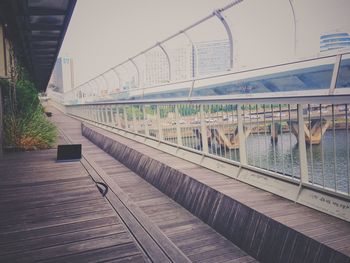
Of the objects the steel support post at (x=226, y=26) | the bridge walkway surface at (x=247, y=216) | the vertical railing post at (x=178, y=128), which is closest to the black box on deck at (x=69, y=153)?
the bridge walkway surface at (x=247, y=216)

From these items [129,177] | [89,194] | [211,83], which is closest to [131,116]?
[129,177]

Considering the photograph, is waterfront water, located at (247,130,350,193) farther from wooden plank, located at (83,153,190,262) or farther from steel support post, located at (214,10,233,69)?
wooden plank, located at (83,153,190,262)

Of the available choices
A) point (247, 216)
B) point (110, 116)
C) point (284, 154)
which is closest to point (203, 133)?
point (284, 154)

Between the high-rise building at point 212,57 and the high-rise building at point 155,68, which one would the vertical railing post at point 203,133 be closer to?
the high-rise building at point 212,57

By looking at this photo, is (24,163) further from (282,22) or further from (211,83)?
(282,22)

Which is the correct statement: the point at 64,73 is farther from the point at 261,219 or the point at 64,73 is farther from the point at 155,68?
the point at 261,219

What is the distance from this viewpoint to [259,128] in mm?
4824

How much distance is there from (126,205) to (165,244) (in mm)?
1381

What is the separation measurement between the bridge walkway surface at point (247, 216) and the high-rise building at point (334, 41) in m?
1.93

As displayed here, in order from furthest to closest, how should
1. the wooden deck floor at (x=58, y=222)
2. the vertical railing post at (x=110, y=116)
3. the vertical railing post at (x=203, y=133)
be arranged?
the vertical railing post at (x=110, y=116) < the vertical railing post at (x=203, y=133) < the wooden deck floor at (x=58, y=222)

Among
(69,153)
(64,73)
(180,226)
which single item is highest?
(64,73)

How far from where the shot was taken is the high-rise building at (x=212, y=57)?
17.3 feet

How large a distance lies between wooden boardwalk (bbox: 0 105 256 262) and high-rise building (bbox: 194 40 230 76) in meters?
2.63

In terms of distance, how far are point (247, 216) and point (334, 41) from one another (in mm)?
2376
